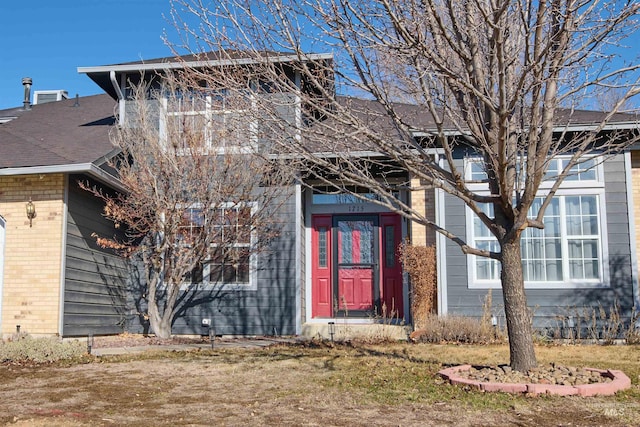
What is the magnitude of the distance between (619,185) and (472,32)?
6522mm

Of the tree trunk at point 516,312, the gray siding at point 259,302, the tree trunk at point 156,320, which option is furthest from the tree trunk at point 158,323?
the tree trunk at point 516,312

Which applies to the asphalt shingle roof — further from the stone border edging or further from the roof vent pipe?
the stone border edging

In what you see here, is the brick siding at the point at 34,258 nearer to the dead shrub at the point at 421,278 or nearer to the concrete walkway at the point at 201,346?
the concrete walkway at the point at 201,346

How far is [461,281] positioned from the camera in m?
11.1

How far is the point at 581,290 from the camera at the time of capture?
10828mm

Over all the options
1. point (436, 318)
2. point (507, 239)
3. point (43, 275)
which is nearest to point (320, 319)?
point (436, 318)

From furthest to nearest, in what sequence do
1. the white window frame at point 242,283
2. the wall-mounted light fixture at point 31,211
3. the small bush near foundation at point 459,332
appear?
the white window frame at point 242,283
the wall-mounted light fixture at point 31,211
the small bush near foundation at point 459,332

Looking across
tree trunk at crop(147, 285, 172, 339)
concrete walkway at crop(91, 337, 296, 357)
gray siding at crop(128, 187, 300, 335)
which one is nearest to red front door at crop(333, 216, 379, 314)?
gray siding at crop(128, 187, 300, 335)

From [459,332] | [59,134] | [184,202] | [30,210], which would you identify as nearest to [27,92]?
[59,134]

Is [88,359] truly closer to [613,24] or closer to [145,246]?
[145,246]

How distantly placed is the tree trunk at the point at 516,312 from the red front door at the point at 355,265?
625cm

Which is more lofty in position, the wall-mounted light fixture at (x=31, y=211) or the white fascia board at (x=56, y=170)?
the white fascia board at (x=56, y=170)

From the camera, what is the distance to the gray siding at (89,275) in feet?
35.2

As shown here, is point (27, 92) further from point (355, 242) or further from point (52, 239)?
point (355, 242)
